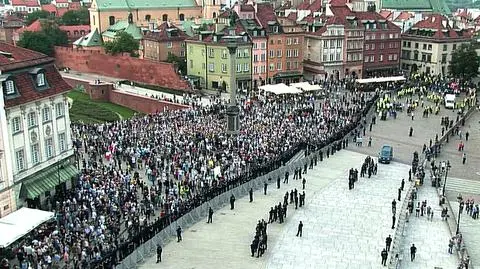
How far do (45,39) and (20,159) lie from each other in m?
67.9

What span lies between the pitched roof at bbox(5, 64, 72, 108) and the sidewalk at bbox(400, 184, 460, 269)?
63.9ft

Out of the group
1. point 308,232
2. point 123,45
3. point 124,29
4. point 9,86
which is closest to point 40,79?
point 9,86

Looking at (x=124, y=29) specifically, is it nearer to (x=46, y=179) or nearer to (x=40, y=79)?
(x=40, y=79)

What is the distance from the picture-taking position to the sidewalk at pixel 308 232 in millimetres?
25044

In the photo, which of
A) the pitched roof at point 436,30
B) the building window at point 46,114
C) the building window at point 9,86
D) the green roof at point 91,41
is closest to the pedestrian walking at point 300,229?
the building window at point 46,114

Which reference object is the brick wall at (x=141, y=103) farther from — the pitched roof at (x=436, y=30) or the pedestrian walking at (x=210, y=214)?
the pitched roof at (x=436, y=30)

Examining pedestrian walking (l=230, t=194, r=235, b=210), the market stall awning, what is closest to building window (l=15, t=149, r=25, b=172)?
the market stall awning

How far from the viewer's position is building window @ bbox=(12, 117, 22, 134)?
28678 millimetres

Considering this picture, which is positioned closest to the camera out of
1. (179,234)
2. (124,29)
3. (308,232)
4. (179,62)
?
(179,234)

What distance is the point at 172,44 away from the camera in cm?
7900

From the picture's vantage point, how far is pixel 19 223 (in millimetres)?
25516

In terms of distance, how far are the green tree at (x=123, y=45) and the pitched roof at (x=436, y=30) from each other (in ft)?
126

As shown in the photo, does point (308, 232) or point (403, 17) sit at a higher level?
point (403, 17)

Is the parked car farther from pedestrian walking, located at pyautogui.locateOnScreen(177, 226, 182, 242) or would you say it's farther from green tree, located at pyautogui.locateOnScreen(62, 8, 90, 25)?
green tree, located at pyautogui.locateOnScreen(62, 8, 90, 25)
